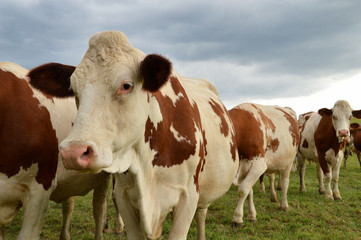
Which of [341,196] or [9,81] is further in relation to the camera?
[341,196]

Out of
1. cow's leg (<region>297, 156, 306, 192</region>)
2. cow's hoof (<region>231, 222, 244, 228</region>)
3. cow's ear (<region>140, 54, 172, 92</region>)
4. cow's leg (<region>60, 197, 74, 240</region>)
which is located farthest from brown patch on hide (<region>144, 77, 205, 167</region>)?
cow's leg (<region>297, 156, 306, 192</region>)

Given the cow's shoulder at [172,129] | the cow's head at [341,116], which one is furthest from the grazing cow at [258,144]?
the cow's shoulder at [172,129]

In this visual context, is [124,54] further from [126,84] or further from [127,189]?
[127,189]

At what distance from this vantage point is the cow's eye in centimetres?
235

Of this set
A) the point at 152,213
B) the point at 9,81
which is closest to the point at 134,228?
the point at 152,213

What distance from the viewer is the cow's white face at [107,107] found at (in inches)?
81.7

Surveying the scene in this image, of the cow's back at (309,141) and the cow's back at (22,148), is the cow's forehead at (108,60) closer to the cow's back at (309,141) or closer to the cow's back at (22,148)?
the cow's back at (22,148)

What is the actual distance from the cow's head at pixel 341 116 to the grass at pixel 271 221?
1.91 metres

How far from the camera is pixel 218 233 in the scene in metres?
6.04

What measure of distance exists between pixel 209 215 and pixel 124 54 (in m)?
5.67

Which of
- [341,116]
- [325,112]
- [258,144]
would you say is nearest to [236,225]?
[258,144]

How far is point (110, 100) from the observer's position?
2.30 meters

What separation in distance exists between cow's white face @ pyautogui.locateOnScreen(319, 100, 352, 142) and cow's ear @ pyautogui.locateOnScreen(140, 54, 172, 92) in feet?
26.6

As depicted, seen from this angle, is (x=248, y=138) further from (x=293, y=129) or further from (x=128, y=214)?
(x=128, y=214)
